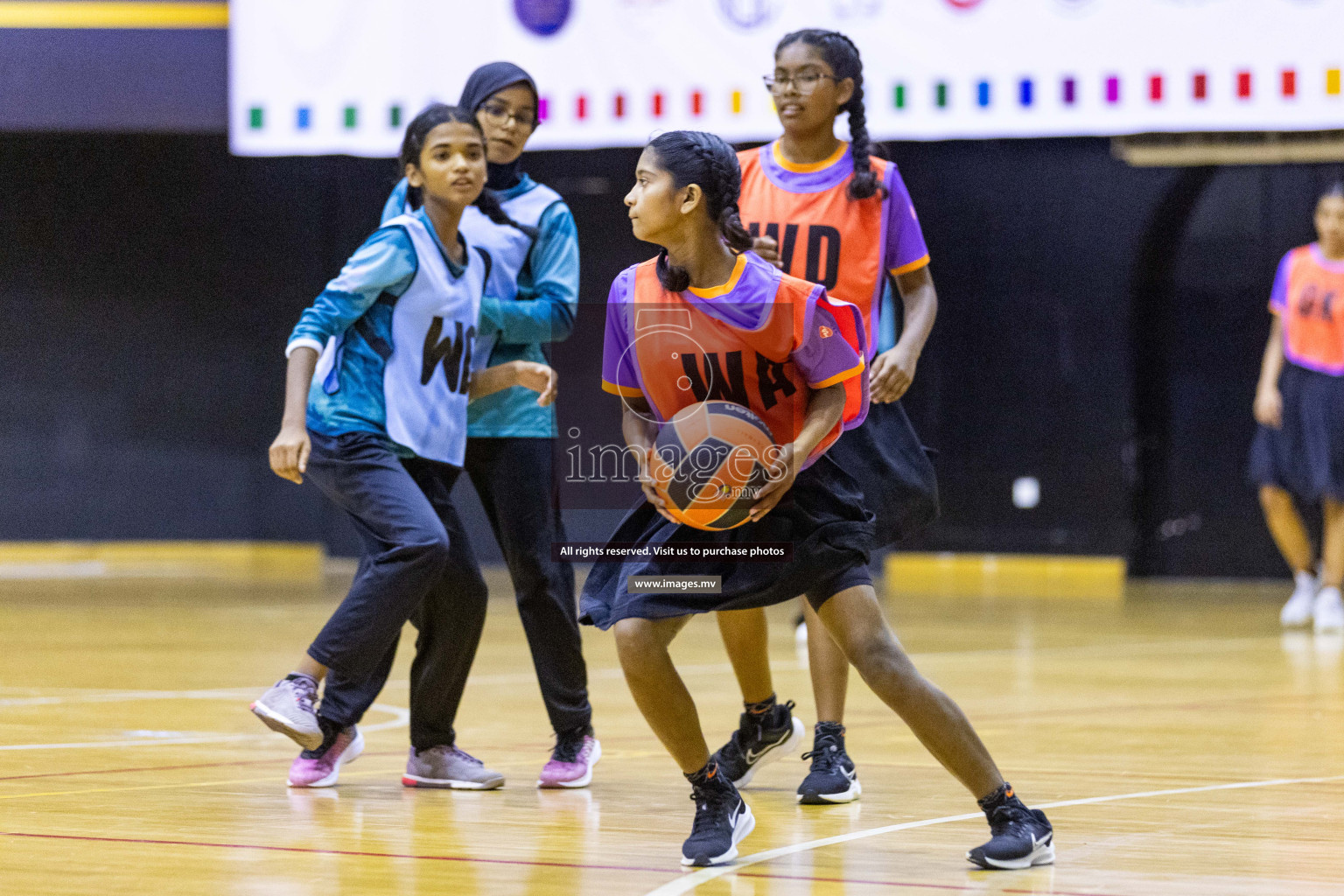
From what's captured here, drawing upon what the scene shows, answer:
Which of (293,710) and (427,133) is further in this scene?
(427,133)

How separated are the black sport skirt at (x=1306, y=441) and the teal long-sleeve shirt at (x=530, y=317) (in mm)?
5297

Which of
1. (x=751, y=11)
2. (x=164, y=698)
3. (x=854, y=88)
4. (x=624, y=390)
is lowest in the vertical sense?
(x=164, y=698)

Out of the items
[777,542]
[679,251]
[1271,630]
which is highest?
[679,251]

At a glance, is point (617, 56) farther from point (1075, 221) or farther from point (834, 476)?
point (834, 476)

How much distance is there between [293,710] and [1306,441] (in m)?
6.18

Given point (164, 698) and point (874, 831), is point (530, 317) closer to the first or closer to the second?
point (874, 831)

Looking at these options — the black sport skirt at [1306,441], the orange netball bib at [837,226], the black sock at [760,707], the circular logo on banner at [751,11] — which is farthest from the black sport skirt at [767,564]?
the black sport skirt at [1306,441]

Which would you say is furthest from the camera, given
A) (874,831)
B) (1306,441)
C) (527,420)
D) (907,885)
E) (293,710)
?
(1306,441)

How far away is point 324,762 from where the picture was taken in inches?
147

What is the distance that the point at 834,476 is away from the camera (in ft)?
10.1

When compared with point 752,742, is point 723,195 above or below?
above

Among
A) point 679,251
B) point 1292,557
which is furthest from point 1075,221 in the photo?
point 679,251

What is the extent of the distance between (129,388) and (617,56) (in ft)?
15.8

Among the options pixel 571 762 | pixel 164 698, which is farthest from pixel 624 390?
pixel 164 698
